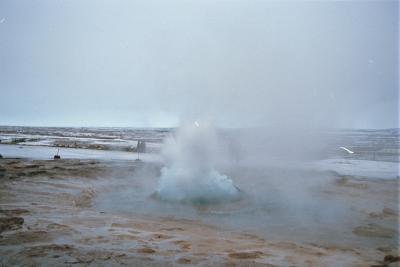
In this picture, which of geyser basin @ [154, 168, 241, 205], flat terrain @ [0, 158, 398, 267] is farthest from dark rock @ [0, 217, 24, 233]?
geyser basin @ [154, 168, 241, 205]

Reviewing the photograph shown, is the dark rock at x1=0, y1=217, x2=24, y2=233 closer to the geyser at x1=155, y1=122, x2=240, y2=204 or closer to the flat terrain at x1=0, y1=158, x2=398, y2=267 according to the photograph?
the flat terrain at x1=0, y1=158, x2=398, y2=267

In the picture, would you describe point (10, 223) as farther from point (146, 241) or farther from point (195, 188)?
point (195, 188)

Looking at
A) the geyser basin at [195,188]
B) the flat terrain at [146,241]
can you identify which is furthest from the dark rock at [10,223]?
the geyser basin at [195,188]

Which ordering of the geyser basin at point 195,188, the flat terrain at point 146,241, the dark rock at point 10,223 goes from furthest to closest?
the geyser basin at point 195,188 → the dark rock at point 10,223 → the flat terrain at point 146,241

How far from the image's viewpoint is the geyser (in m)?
9.91

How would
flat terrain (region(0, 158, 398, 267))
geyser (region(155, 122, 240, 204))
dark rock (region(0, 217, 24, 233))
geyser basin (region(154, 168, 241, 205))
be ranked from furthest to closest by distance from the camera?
1. geyser (region(155, 122, 240, 204))
2. geyser basin (region(154, 168, 241, 205))
3. dark rock (region(0, 217, 24, 233))
4. flat terrain (region(0, 158, 398, 267))

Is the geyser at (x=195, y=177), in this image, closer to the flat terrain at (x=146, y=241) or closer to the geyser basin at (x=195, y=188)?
the geyser basin at (x=195, y=188)

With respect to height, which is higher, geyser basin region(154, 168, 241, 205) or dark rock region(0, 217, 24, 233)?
geyser basin region(154, 168, 241, 205)

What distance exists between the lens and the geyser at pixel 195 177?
991 centimetres

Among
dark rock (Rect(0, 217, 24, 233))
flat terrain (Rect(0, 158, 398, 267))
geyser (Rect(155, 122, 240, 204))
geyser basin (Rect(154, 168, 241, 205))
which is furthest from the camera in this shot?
geyser (Rect(155, 122, 240, 204))

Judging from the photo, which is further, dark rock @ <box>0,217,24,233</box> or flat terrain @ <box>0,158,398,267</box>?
dark rock @ <box>0,217,24,233</box>

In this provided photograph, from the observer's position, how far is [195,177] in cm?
1052

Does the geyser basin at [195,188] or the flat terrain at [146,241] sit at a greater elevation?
the geyser basin at [195,188]

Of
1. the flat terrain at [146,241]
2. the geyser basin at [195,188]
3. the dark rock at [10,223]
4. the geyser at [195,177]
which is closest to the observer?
the flat terrain at [146,241]
